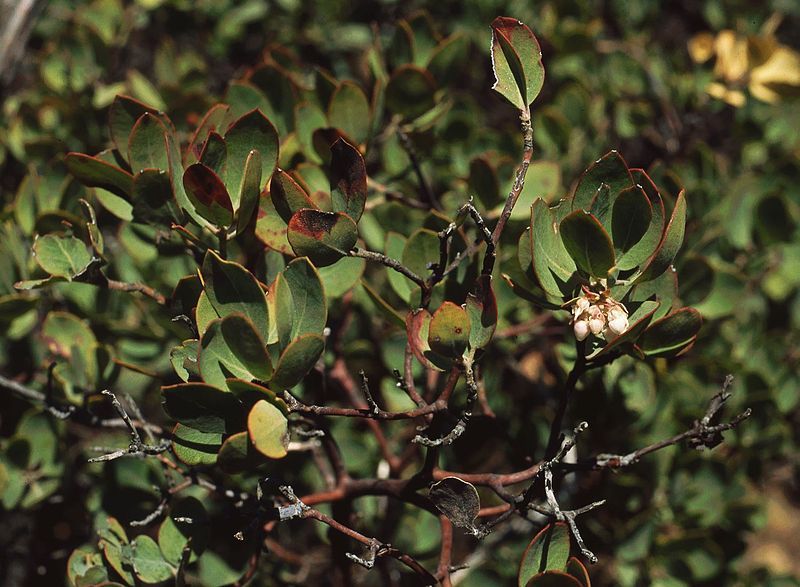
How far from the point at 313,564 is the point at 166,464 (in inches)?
33.3

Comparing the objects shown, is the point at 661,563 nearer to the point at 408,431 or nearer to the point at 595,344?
the point at 408,431

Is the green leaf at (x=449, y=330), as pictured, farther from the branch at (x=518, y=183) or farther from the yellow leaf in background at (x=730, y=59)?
the yellow leaf in background at (x=730, y=59)

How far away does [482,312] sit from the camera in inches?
32.9

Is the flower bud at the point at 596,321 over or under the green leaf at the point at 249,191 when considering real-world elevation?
under

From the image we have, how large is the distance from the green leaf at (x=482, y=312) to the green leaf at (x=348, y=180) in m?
0.16

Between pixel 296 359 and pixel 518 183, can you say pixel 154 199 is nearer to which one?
pixel 296 359

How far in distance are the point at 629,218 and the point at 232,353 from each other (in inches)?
18.3

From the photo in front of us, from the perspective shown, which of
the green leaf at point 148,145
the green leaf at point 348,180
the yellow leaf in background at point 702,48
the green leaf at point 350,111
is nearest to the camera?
the green leaf at point 348,180

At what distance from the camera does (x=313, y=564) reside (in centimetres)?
177

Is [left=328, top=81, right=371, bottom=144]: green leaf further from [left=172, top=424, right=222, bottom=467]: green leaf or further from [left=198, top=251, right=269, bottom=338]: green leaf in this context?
[left=172, top=424, right=222, bottom=467]: green leaf

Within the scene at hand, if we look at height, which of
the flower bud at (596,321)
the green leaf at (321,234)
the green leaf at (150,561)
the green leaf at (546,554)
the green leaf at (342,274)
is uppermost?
the green leaf at (321,234)

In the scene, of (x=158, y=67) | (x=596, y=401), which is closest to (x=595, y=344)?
(x=596, y=401)

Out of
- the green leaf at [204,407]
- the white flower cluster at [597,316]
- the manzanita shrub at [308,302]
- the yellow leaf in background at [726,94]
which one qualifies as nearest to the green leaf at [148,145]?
the manzanita shrub at [308,302]

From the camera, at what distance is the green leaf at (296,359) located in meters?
0.76
